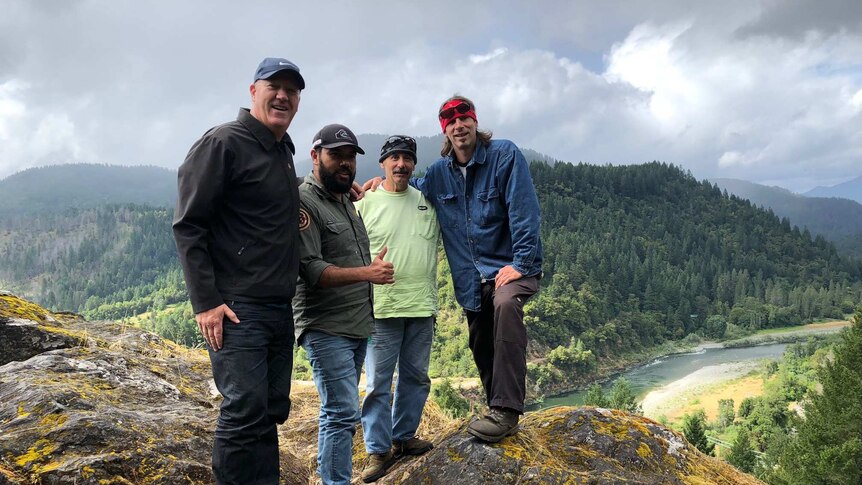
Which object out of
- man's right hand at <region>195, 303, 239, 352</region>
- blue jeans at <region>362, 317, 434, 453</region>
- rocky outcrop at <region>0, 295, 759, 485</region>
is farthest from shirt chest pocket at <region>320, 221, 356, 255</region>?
rocky outcrop at <region>0, 295, 759, 485</region>

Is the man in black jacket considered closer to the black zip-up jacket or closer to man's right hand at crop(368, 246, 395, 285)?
the black zip-up jacket

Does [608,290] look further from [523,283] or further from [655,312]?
[523,283]

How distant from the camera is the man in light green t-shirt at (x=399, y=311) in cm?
395

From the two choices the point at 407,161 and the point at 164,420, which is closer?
the point at 164,420

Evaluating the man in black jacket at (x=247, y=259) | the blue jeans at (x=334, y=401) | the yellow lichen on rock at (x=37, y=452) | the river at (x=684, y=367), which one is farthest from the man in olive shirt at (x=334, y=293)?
the river at (x=684, y=367)

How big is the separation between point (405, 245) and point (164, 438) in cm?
206

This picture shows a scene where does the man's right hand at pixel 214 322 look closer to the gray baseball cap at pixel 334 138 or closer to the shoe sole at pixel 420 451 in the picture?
the gray baseball cap at pixel 334 138

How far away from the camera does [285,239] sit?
3086 millimetres

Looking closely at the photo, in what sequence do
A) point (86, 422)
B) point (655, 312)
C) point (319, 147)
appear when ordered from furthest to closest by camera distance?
1. point (655, 312)
2. point (319, 147)
3. point (86, 422)

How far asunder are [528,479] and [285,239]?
6.99 ft

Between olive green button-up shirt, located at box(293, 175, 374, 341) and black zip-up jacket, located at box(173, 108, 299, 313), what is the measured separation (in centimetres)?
28

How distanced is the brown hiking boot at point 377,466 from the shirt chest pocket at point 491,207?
1891 millimetres

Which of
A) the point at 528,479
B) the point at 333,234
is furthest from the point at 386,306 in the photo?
the point at 528,479

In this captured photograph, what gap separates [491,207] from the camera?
3.95 meters
